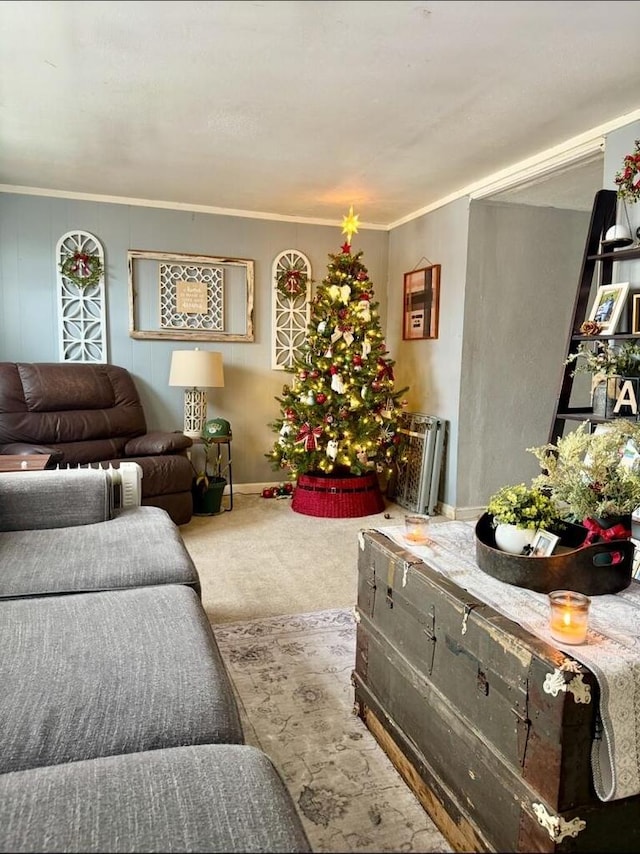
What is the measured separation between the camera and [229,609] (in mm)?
2611

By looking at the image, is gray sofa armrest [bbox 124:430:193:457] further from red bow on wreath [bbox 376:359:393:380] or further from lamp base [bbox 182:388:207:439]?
red bow on wreath [bbox 376:359:393:380]

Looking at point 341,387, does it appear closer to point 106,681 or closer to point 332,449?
point 332,449

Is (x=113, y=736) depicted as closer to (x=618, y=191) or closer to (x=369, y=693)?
(x=369, y=693)

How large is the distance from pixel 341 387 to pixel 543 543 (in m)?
2.70

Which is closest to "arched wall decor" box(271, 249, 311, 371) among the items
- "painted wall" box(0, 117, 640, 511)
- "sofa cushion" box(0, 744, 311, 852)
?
"painted wall" box(0, 117, 640, 511)

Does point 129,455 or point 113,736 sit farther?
point 129,455

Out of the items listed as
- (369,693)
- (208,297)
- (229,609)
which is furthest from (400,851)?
(208,297)

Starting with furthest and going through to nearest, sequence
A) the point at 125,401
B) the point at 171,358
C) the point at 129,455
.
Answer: the point at 171,358 → the point at 125,401 → the point at 129,455

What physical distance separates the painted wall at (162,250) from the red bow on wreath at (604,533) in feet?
12.0

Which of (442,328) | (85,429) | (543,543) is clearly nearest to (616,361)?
(543,543)

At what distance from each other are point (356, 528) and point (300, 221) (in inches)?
102

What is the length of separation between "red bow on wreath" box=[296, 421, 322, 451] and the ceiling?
1.67m

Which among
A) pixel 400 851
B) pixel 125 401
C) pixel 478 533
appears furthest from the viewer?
pixel 125 401

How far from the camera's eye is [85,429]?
392 cm
